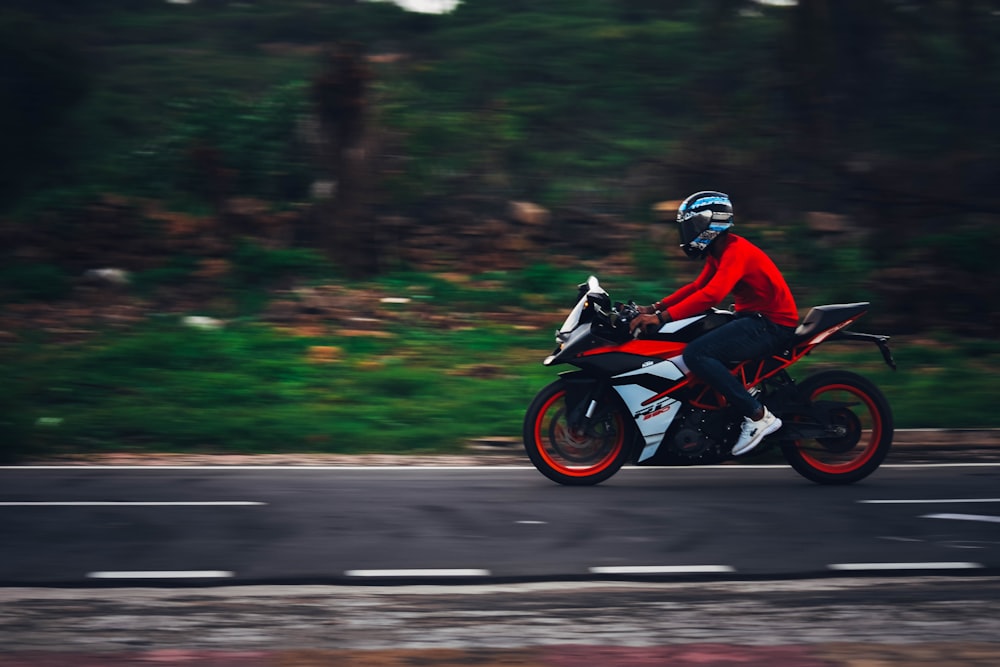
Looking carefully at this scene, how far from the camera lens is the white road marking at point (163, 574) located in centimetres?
641

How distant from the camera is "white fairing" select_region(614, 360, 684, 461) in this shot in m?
8.73

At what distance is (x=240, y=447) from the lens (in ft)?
35.4

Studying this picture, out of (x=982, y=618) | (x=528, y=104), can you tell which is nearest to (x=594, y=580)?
(x=982, y=618)

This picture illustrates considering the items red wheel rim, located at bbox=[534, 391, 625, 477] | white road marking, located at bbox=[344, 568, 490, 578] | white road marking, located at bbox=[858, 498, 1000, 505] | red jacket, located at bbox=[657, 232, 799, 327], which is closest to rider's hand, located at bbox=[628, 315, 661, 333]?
red jacket, located at bbox=[657, 232, 799, 327]

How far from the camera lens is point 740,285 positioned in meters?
8.79

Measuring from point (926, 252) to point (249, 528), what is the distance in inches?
427

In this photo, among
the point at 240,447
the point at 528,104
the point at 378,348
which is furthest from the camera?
the point at 528,104

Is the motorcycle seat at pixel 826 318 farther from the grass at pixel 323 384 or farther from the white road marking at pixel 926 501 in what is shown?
the grass at pixel 323 384

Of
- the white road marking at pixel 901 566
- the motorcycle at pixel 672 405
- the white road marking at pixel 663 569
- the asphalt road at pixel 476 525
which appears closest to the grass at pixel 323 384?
the asphalt road at pixel 476 525

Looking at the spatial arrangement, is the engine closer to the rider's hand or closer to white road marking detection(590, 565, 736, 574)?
the rider's hand

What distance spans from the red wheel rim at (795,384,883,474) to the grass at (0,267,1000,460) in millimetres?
2375

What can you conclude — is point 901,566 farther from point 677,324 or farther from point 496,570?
point 677,324

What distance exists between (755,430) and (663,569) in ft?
7.50

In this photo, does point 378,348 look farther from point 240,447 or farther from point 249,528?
point 249,528
